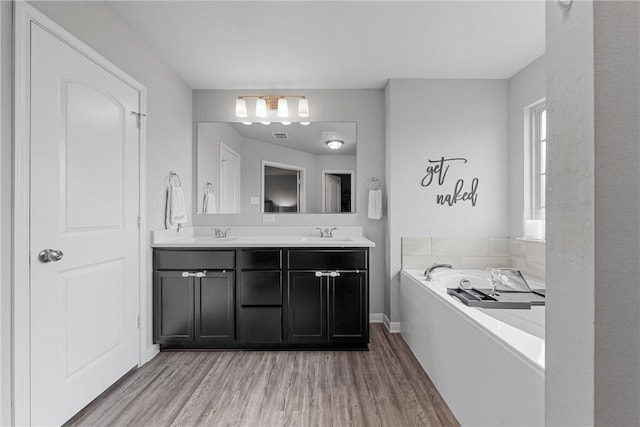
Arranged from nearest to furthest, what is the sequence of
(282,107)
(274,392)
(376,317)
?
(274,392)
(282,107)
(376,317)

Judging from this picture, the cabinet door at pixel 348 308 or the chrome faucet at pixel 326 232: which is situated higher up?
the chrome faucet at pixel 326 232

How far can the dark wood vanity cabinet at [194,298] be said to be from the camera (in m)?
2.75


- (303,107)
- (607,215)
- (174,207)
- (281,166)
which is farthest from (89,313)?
(303,107)

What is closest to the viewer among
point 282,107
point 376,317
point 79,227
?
point 79,227

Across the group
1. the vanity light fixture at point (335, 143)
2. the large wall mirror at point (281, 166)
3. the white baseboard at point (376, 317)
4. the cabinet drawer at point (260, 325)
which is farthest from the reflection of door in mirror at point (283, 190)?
the white baseboard at point (376, 317)

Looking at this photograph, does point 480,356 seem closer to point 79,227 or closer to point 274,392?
point 274,392

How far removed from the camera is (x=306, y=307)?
279 centimetres

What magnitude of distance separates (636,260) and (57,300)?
87.8 inches

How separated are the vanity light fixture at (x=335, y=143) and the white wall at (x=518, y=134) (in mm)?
1625

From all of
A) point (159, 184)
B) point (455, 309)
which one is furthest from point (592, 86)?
point (159, 184)

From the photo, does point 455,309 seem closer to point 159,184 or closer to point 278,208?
point 278,208

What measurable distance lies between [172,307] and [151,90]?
171cm

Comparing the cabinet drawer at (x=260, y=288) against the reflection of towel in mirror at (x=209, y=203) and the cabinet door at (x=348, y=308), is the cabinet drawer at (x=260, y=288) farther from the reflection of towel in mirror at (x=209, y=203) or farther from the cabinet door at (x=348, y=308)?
the reflection of towel in mirror at (x=209, y=203)

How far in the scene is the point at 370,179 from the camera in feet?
11.6
